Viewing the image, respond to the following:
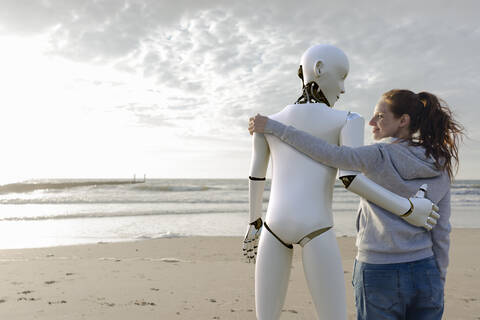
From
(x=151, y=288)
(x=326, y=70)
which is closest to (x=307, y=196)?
(x=326, y=70)

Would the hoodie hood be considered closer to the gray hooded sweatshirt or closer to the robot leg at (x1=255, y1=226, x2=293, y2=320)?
the gray hooded sweatshirt

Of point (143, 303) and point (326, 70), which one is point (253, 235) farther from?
point (143, 303)

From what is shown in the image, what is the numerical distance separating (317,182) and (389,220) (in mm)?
464

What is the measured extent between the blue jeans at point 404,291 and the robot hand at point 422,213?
178 mm

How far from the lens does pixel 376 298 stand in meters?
1.82

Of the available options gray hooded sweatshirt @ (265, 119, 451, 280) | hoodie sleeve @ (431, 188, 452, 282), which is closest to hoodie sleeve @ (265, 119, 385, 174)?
gray hooded sweatshirt @ (265, 119, 451, 280)

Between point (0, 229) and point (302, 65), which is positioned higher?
point (302, 65)

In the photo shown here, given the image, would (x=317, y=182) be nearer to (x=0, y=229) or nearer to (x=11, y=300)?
(x=11, y=300)

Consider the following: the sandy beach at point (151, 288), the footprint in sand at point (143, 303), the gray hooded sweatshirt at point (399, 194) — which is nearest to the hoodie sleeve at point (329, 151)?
the gray hooded sweatshirt at point (399, 194)

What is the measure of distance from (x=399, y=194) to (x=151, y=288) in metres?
4.15

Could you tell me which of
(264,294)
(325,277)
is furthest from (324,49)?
(264,294)

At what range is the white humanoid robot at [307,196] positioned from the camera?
2160 mm

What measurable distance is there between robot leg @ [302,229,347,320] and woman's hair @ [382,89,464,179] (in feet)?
2.37

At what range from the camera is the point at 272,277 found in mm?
2256
